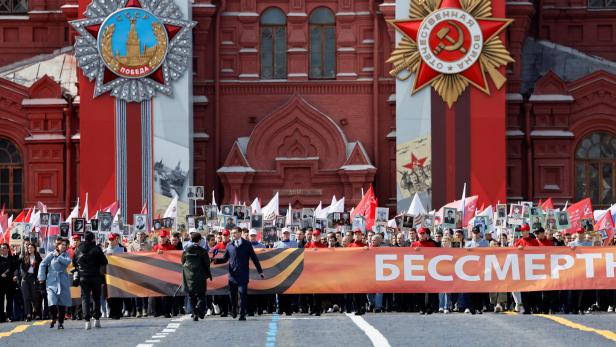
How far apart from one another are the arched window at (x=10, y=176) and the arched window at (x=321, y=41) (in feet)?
30.6

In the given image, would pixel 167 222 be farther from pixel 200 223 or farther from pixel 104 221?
pixel 104 221

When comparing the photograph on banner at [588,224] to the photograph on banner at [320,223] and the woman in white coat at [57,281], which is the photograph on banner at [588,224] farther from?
the woman in white coat at [57,281]

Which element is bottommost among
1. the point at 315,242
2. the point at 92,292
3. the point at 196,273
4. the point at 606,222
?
the point at 92,292

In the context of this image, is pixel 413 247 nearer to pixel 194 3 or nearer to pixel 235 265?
pixel 235 265

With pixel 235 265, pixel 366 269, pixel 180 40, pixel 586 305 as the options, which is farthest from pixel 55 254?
pixel 180 40

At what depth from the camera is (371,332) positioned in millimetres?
25469

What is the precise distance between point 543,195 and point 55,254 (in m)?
23.1

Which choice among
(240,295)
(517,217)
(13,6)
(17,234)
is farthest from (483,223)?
(13,6)

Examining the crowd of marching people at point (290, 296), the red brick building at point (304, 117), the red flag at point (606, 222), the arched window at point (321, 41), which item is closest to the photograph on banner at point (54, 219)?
the crowd of marching people at point (290, 296)

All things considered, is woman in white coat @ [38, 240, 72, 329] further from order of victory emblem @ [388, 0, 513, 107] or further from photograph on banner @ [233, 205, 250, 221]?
order of victory emblem @ [388, 0, 513, 107]

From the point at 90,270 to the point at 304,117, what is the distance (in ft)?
70.3

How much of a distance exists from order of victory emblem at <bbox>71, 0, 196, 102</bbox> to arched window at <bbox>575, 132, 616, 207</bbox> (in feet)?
40.6

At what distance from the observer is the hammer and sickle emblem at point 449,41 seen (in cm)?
4772

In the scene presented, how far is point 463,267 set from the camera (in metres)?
31.3
